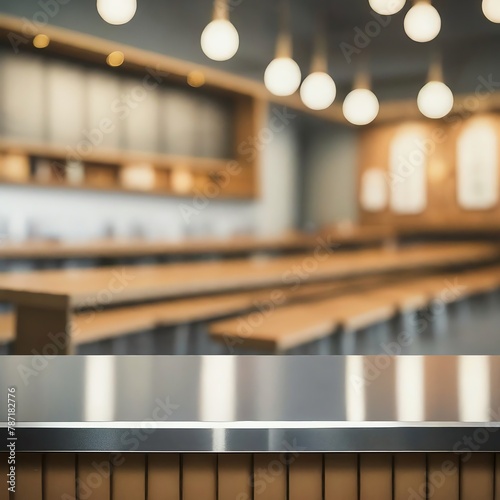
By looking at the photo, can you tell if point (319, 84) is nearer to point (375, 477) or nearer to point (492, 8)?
point (492, 8)

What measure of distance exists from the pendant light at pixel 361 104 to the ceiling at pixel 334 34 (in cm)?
3

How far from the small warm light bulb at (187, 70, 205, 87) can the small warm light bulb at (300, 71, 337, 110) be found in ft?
1.42

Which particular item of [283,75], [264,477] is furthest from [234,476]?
[283,75]

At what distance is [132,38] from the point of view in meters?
2.04

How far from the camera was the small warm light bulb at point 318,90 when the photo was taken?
191 cm

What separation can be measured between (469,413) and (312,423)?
0.73ft

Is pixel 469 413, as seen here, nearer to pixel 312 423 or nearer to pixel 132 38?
pixel 312 423

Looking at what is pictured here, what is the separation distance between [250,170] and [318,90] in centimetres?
36

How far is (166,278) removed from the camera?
2006 mm

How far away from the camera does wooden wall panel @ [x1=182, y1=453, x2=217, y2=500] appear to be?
0.87 metres

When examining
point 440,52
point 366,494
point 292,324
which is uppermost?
point 440,52

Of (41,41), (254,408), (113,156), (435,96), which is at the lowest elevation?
(254,408)

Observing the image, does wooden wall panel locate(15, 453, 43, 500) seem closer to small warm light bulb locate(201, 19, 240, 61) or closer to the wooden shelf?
small warm light bulb locate(201, 19, 240, 61)

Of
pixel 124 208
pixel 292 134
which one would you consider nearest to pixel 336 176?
pixel 292 134
